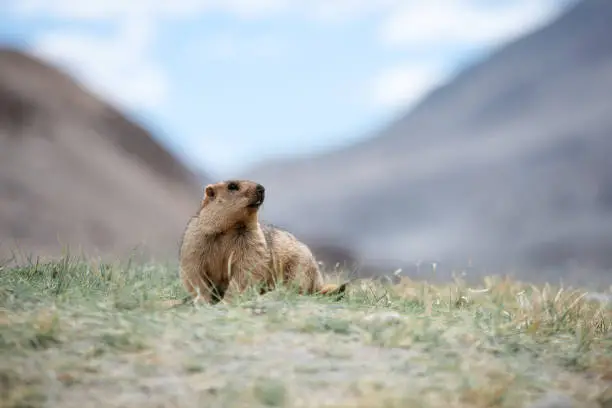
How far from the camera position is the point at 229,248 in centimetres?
555

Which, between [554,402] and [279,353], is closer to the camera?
[554,402]

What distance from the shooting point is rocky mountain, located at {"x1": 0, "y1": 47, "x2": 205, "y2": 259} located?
1342 centimetres

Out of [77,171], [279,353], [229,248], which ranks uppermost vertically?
[77,171]

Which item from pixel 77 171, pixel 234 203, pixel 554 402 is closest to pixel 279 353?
pixel 554 402

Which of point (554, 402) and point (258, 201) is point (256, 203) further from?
point (554, 402)

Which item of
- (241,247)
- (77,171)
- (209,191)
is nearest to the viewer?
(241,247)

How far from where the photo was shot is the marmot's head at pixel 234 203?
555cm

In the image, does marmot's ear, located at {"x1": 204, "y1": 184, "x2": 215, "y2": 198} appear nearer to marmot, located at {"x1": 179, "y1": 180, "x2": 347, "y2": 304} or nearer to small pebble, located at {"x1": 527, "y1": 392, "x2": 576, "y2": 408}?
marmot, located at {"x1": 179, "y1": 180, "x2": 347, "y2": 304}

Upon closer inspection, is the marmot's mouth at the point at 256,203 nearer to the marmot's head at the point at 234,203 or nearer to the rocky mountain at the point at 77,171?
the marmot's head at the point at 234,203

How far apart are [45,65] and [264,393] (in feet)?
49.8

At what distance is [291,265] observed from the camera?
5.86 metres

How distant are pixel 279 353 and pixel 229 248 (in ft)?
6.11

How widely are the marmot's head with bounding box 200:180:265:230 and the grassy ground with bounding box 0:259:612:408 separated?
2.71ft

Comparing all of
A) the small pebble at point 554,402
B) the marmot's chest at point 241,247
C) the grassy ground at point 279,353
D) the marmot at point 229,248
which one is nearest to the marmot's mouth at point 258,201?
the marmot at point 229,248
